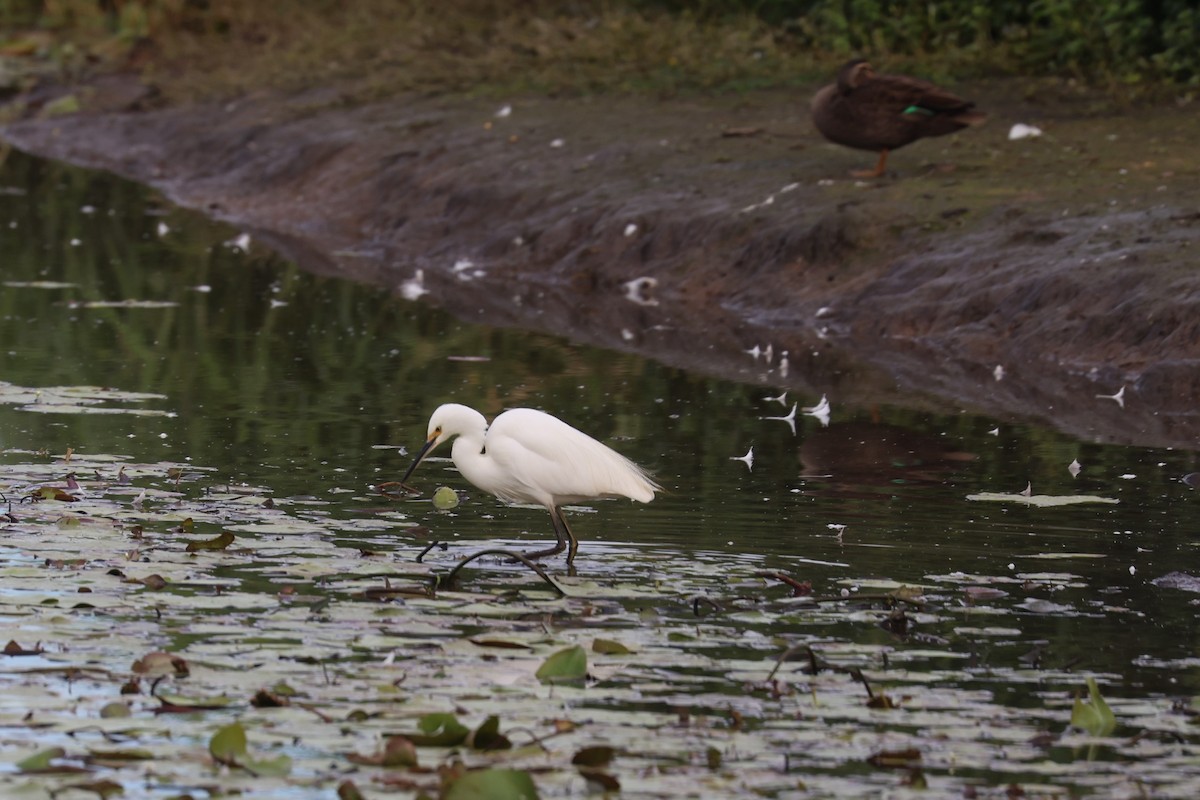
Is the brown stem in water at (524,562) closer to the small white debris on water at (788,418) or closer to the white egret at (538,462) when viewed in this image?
the white egret at (538,462)

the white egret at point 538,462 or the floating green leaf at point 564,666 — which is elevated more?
the white egret at point 538,462

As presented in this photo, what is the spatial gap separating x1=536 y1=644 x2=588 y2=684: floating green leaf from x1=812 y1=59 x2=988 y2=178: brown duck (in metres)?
10.5

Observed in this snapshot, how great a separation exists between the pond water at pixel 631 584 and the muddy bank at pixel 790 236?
1386mm

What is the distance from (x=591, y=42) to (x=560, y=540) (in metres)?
18.0

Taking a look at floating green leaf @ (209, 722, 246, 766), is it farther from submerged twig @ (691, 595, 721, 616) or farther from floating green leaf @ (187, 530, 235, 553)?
floating green leaf @ (187, 530, 235, 553)

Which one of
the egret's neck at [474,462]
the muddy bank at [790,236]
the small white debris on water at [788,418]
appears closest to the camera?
the egret's neck at [474,462]

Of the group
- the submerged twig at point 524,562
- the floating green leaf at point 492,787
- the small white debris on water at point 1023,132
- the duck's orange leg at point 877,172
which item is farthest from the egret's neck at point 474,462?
the small white debris on water at point 1023,132

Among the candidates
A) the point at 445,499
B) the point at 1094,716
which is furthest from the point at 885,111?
the point at 1094,716

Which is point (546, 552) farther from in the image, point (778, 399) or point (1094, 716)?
point (778, 399)

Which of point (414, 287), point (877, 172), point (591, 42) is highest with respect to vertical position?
point (591, 42)

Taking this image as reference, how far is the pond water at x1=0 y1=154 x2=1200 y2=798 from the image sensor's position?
5.02 meters

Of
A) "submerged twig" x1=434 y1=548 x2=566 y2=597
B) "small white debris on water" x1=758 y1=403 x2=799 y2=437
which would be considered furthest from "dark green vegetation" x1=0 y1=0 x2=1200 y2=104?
"submerged twig" x1=434 y1=548 x2=566 y2=597

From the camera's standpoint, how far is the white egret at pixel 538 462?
7.44m

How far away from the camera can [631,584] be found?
684cm
